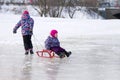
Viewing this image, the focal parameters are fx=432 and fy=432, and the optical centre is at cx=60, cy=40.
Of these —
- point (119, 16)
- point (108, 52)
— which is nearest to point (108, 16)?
point (119, 16)

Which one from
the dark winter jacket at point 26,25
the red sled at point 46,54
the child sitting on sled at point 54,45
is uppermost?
the dark winter jacket at point 26,25

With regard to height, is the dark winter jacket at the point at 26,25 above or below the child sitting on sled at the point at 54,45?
above

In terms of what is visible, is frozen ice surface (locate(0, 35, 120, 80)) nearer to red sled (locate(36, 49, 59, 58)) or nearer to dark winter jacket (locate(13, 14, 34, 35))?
red sled (locate(36, 49, 59, 58))

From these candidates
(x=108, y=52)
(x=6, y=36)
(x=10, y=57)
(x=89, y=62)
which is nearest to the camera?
(x=89, y=62)

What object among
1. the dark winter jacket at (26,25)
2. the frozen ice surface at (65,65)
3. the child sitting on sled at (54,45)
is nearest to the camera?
the frozen ice surface at (65,65)

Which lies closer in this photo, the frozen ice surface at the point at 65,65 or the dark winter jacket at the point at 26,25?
the frozen ice surface at the point at 65,65

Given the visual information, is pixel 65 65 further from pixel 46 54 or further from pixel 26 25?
pixel 26 25

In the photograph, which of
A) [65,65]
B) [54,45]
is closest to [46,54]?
[54,45]

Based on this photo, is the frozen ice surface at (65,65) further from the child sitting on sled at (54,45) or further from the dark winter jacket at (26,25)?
the dark winter jacket at (26,25)

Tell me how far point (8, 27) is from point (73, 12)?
76.3 ft

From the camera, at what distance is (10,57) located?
12.5m

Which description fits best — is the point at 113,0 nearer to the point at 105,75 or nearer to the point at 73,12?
the point at 73,12

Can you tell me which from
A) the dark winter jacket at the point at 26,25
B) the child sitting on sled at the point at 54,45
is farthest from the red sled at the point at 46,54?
the dark winter jacket at the point at 26,25

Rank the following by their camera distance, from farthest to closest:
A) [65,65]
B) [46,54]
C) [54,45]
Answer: [46,54] < [54,45] < [65,65]
